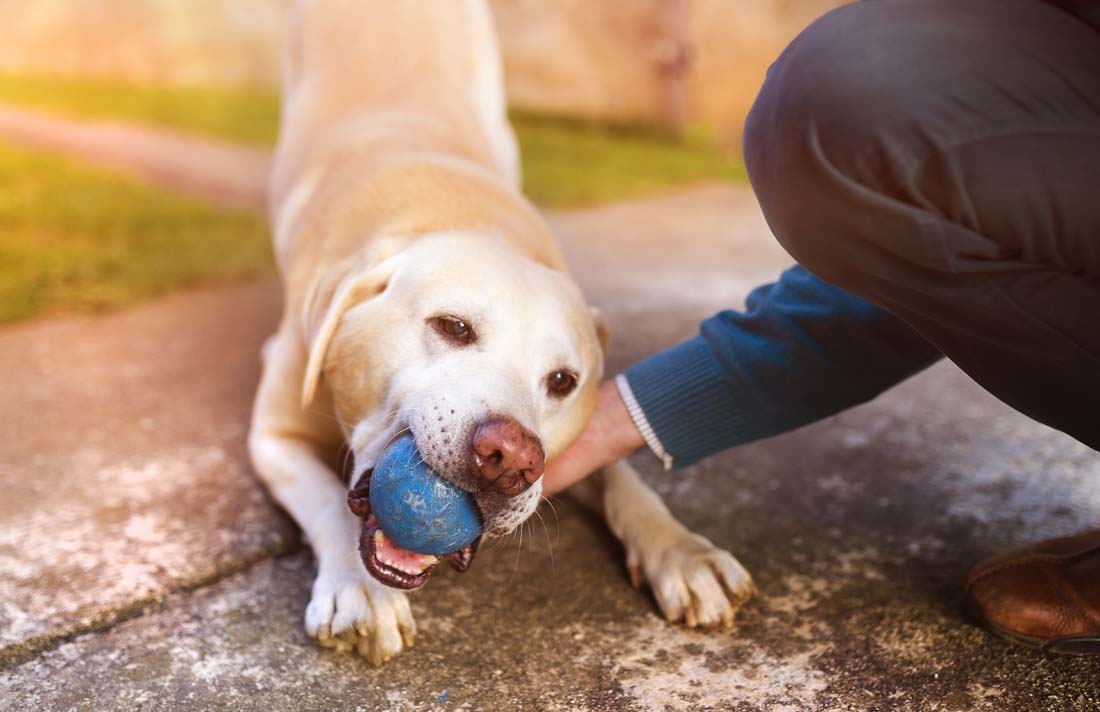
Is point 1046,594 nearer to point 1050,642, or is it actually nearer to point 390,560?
point 1050,642

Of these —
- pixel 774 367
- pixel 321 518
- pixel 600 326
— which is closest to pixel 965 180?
pixel 774 367

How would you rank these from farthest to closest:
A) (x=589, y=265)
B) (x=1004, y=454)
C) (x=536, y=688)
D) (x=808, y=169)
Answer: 1. (x=589, y=265)
2. (x=1004, y=454)
3. (x=536, y=688)
4. (x=808, y=169)

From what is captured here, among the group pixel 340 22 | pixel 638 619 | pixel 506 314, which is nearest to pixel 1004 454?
pixel 638 619

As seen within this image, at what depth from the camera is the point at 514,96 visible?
7832 millimetres

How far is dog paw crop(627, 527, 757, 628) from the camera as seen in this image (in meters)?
1.73

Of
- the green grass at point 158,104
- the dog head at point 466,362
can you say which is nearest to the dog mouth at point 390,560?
the dog head at point 466,362

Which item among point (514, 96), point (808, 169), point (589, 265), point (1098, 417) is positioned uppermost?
point (808, 169)

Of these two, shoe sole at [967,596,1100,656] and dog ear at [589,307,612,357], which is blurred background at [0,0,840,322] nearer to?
dog ear at [589,307,612,357]

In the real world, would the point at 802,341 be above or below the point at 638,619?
above

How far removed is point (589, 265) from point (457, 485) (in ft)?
8.15

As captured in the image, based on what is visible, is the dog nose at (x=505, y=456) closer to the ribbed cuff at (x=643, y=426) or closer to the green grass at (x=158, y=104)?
the ribbed cuff at (x=643, y=426)

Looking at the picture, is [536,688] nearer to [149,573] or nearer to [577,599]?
[577,599]

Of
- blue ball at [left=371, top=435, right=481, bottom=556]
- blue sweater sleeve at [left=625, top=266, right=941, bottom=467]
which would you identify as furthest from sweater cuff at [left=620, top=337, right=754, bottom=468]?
blue ball at [left=371, top=435, right=481, bottom=556]

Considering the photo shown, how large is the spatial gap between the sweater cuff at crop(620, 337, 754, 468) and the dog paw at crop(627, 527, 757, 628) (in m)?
0.16
